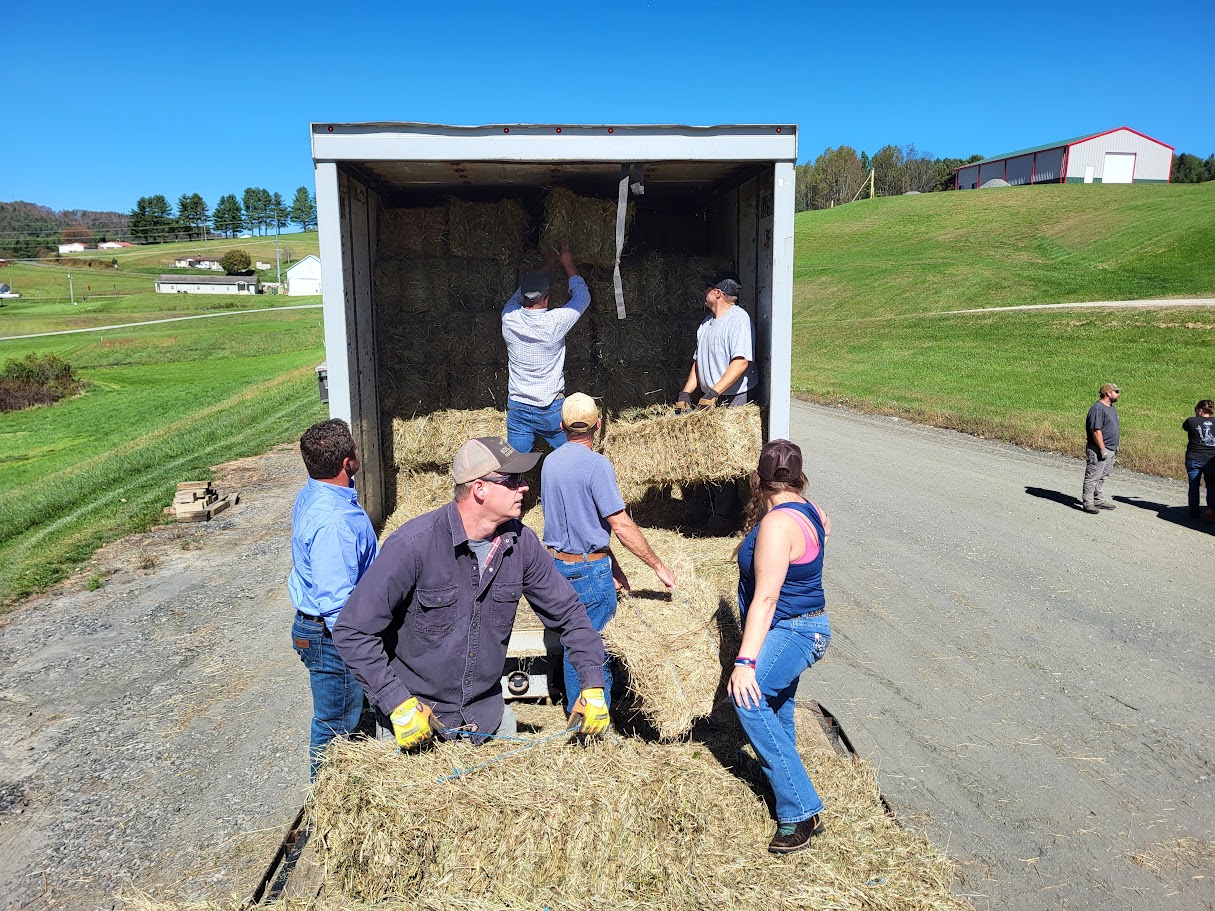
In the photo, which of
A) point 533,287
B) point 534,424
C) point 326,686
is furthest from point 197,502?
point 326,686

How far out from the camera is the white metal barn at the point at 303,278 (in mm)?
89375

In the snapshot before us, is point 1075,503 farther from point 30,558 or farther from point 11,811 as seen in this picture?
point 30,558

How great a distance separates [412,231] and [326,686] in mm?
5122

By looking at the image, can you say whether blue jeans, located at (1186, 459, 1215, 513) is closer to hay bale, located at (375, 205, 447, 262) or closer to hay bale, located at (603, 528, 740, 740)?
hay bale, located at (603, 528, 740, 740)

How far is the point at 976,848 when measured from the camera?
413 centimetres

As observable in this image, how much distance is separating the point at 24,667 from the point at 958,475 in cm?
1168

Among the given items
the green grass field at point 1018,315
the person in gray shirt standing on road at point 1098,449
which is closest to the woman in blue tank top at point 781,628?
the person in gray shirt standing on road at point 1098,449

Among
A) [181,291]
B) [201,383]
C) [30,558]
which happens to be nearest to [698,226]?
[30,558]

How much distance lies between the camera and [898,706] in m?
5.63

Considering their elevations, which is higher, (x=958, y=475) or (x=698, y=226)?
(x=698, y=226)

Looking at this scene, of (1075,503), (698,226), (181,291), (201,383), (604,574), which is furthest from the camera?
(181,291)

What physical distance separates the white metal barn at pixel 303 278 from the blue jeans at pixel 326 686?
89856 mm

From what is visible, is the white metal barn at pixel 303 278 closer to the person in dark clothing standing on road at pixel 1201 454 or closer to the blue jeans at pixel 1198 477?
the person in dark clothing standing on road at pixel 1201 454

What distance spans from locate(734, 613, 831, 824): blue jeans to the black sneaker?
0.11 feet
